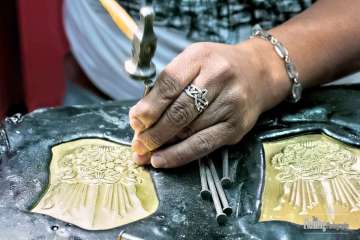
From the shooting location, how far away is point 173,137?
2.68ft

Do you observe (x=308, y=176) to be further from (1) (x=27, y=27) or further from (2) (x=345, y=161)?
(1) (x=27, y=27)

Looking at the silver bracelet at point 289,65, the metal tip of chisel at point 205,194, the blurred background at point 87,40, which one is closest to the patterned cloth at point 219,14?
the blurred background at point 87,40

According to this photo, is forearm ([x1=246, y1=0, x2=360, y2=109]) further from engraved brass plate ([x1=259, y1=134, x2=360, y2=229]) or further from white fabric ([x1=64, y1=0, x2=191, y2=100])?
white fabric ([x1=64, y1=0, x2=191, y2=100])

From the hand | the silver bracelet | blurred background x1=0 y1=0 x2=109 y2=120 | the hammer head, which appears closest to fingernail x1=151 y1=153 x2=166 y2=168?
the hand

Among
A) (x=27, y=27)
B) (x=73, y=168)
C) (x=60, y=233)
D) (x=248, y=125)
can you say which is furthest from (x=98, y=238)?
(x=27, y=27)

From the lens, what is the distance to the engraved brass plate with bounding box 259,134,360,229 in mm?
735

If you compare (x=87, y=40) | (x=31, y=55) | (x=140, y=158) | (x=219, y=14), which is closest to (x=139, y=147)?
(x=140, y=158)

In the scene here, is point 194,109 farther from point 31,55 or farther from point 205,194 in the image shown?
point 31,55

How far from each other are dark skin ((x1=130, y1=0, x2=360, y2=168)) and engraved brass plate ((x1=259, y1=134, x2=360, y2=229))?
0.23 feet

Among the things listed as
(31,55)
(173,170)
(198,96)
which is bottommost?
(31,55)

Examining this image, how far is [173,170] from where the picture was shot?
0.82m

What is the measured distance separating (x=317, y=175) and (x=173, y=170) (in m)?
0.19

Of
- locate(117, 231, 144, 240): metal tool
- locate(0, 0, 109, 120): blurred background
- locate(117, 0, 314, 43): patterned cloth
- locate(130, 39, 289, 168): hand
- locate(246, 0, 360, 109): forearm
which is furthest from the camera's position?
locate(0, 0, 109, 120): blurred background

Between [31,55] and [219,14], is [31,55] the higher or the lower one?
the lower one
